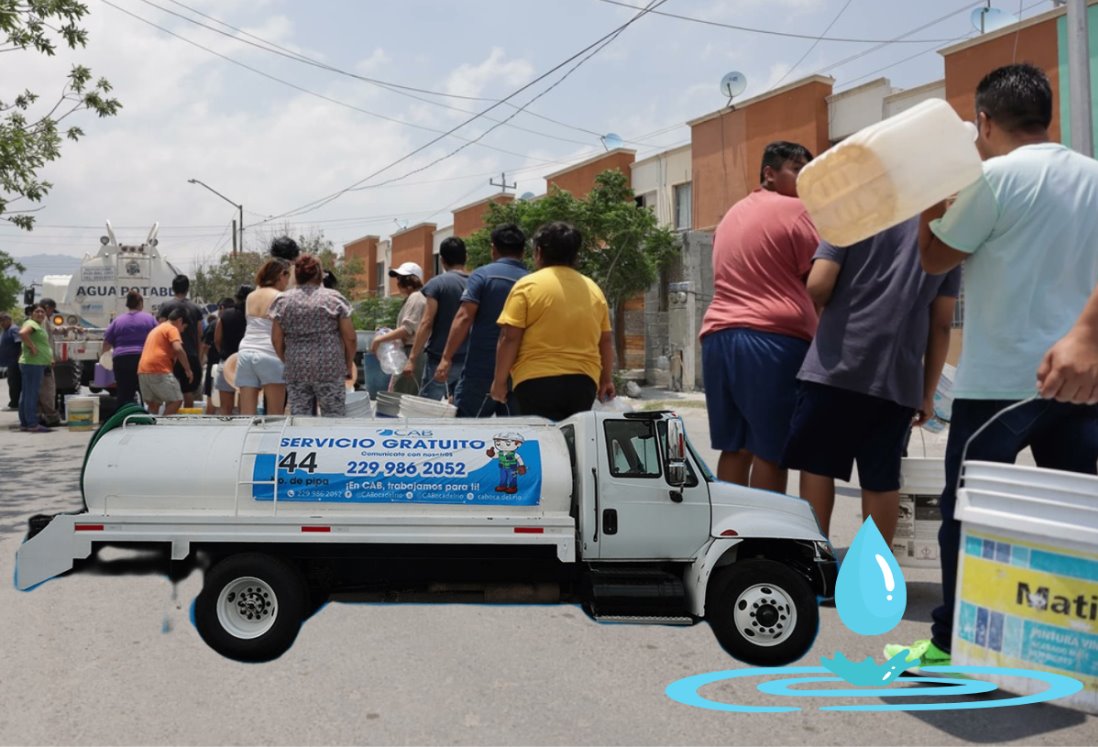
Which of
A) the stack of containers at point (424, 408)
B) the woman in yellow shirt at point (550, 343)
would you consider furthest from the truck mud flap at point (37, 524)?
the woman in yellow shirt at point (550, 343)

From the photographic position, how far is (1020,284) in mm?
2906

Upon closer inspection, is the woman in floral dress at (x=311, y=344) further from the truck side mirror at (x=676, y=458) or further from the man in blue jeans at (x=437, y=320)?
the truck side mirror at (x=676, y=458)

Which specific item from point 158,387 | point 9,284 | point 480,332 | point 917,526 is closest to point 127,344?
point 158,387

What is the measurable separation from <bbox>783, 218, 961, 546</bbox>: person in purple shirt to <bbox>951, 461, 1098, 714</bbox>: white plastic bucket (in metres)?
1.58

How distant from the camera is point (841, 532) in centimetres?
580

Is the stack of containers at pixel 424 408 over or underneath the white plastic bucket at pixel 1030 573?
over

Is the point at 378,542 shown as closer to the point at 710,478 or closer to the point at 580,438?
the point at 580,438

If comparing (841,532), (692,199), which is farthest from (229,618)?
(692,199)

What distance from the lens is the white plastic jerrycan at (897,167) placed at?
2498mm

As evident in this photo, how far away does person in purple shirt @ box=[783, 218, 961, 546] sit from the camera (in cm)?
385

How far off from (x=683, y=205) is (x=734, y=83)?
400 cm

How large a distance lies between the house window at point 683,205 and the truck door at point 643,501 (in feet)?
76.4

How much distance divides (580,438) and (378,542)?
2.71 ft

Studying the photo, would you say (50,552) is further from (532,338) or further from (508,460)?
(532,338)
